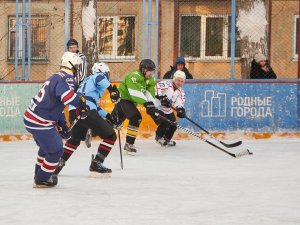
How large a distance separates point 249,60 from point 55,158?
7.49 meters

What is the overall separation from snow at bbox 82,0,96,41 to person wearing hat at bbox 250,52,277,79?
2738 mm

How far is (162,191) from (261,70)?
642cm

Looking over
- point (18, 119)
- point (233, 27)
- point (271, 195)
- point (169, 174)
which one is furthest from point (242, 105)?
point (271, 195)

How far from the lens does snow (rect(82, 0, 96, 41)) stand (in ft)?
51.5

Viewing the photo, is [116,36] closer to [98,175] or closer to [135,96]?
[135,96]

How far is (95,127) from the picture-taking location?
9.80 m

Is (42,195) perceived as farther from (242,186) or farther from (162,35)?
(162,35)

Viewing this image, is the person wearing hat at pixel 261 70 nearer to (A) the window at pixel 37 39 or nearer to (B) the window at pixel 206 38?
(A) the window at pixel 37 39

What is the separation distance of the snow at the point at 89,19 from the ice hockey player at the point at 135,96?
3540 mm

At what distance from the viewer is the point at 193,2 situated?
21219 millimetres

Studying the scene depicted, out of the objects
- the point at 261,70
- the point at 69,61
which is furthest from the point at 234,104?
the point at 69,61

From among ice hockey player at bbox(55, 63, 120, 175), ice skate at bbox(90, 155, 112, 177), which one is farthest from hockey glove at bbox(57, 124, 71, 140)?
ice skate at bbox(90, 155, 112, 177)

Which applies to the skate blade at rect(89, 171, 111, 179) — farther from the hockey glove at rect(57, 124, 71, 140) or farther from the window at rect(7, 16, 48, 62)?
the window at rect(7, 16, 48, 62)

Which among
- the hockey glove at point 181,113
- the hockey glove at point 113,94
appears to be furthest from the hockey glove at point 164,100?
the hockey glove at point 113,94
